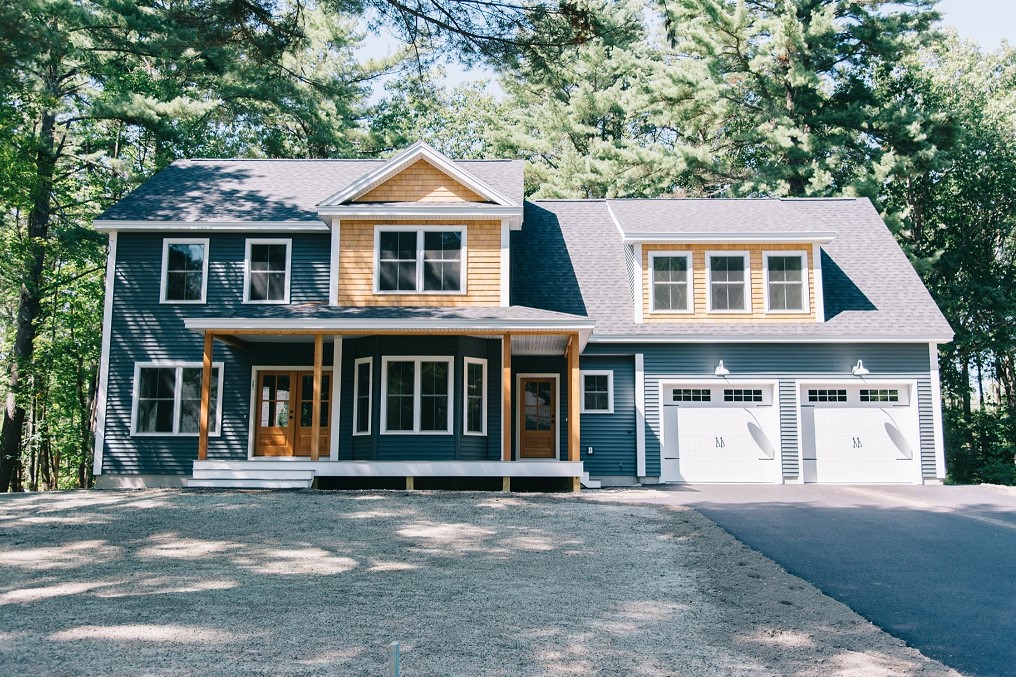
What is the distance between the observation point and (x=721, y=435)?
17.0 m

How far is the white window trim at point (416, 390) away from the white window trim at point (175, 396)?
3632mm

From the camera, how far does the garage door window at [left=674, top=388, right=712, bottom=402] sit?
17125 mm

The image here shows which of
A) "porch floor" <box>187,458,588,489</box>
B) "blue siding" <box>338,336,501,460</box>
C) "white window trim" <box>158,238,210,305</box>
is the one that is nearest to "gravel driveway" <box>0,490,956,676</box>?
"porch floor" <box>187,458,588,489</box>

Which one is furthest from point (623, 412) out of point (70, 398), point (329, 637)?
point (70, 398)

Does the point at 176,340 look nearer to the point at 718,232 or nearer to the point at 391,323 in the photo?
the point at 391,323

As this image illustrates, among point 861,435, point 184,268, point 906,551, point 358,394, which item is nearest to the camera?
point 906,551

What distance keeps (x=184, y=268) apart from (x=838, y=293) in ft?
46.3

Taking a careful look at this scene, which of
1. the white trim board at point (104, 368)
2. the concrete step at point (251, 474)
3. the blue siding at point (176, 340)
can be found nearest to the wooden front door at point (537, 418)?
the blue siding at point (176, 340)

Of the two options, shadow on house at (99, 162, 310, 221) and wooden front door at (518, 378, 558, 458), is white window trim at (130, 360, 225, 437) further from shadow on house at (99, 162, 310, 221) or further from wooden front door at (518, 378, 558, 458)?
wooden front door at (518, 378, 558, 458)

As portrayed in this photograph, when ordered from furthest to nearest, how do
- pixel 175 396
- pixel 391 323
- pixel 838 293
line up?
pixel 838 293
pixel 175 396
pixel 391 323

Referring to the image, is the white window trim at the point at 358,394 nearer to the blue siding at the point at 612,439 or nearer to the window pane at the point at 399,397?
the window pane at the point at 399,397

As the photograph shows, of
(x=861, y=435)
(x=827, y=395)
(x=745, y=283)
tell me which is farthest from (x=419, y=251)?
(x=861, y=435)

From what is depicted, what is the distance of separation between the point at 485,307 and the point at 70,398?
17238 mm

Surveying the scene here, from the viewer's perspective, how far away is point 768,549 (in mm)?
8930
